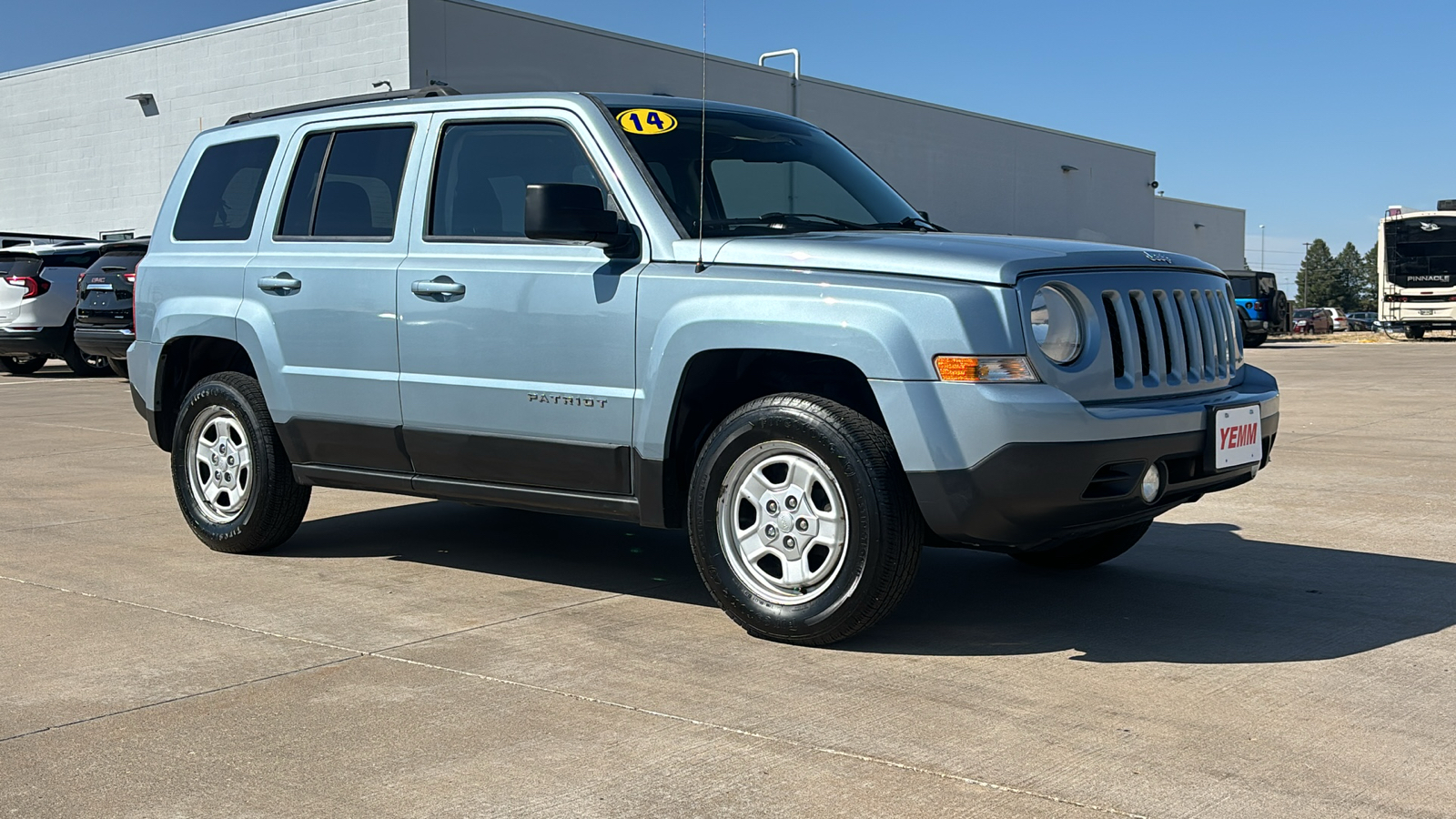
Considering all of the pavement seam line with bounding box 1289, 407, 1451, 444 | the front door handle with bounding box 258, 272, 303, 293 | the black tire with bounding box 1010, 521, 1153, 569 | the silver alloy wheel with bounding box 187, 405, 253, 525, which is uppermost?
the front door handle with bounding box 258, 272, 303, 293

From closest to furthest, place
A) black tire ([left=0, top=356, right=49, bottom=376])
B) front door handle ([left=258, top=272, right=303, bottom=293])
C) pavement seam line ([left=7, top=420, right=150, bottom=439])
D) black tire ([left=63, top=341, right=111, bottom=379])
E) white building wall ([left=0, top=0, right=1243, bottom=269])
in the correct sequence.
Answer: front door handle ([left=258, top=272, right=303, bottom=293]) < pavement seam line ([left=7, top=420, right=150, bottom=439]) < black tire ([left=63, top=341, right=111, bottom=379]) < black tire ([left=0, top=356, right=49, bottom=376]) < white building wall ([left=0, top=0, right=1243, bottom=269])

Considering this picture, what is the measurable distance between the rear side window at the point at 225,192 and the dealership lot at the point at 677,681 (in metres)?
1.45

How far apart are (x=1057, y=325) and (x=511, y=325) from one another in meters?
2.00

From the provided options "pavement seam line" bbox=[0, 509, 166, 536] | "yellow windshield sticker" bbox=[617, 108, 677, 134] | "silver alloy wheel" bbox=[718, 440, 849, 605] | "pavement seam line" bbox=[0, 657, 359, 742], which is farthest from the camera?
"pavement seam line" bbox=[0, 509, 166, 536]

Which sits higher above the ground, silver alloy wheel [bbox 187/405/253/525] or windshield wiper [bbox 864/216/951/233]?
windshield wiper [bbox 864/216/951/233]

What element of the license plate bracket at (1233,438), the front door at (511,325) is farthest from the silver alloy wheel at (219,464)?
the license plate bracket at (1233,438)

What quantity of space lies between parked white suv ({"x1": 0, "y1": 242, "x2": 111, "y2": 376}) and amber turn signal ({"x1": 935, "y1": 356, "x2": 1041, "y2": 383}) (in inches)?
654

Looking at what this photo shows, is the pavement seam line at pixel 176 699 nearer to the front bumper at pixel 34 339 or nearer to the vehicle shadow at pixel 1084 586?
the vehicle shadow at pixel 1084 586

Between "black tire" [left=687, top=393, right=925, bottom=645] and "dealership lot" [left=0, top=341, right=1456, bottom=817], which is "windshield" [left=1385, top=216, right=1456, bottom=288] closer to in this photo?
"dealership lot" [left=0, top=341, right=1456, bottom=817]

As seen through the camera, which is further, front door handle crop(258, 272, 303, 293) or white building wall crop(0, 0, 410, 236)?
white building wall crop(0, 0, 410, 236)

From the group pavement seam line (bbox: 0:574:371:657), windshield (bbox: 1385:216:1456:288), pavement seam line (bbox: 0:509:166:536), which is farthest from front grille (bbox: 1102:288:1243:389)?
windshield (bbox: 1385:216:1456:288)

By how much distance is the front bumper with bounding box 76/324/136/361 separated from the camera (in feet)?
54.2

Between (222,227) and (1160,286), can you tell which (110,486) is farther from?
(1160,286)

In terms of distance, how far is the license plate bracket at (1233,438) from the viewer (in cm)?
481
